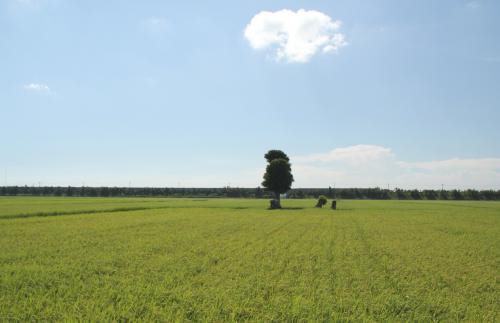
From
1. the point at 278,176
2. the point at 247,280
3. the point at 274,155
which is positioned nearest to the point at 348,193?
the point at 274,155

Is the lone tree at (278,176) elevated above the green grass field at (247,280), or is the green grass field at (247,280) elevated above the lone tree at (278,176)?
the lone tree at (278,176)

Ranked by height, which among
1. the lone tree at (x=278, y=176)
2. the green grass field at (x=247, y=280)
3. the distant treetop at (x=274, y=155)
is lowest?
the green grass field at (x=247, y=280)

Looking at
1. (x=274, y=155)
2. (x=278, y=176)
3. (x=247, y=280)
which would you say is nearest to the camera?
(x=247, y=280)

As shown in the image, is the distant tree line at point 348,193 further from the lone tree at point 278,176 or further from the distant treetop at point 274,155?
the lone tree at point 278,176

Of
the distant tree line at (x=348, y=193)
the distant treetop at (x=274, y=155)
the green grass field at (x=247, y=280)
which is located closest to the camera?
the green grass field at (x=247, y=280)

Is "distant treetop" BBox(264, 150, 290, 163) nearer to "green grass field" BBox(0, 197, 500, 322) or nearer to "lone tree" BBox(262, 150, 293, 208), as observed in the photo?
"lone tree" BBox(262, 150, 293, 208)

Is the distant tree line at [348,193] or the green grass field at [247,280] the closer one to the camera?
the green grass field at [247,280]

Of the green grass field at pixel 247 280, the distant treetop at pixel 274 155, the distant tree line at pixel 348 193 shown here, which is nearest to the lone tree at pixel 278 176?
the distant treetop at pixel 274 155

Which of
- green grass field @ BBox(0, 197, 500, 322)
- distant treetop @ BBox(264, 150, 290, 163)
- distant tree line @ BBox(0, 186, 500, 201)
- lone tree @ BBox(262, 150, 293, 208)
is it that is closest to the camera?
green grass field @ BBox(0, 197, 500, 322)

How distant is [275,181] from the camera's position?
66.7 metres

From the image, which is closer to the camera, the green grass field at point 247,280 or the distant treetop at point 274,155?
the green grass field at point 247,280

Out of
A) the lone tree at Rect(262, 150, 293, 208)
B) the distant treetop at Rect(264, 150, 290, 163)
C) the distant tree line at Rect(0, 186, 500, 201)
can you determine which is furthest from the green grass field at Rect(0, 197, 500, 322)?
the distant tree line at Rect(0, 186, 500, 201)

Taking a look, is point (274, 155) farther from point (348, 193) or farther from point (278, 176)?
point (348, 193)

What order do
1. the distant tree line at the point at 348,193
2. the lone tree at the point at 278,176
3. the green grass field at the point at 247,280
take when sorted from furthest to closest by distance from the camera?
the distant tree line at the point at 348,193 → the lone tree at the point at 278,176 → the green grass field at the point at 247,280
